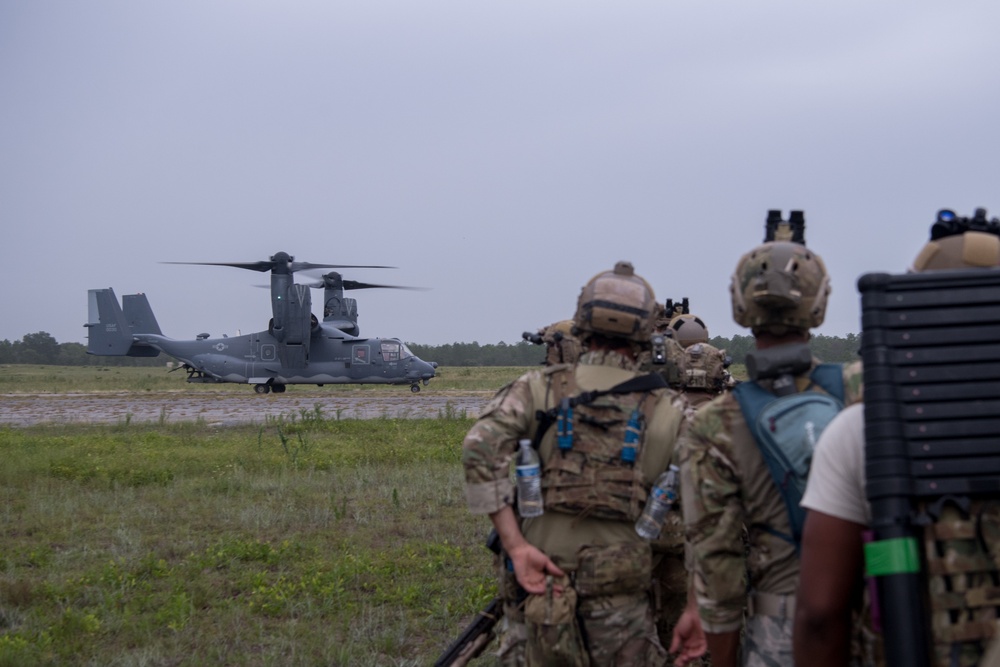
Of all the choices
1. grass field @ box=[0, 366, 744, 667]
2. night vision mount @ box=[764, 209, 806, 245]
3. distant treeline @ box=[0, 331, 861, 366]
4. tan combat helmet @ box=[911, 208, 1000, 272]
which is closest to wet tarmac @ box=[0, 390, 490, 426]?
grass field @ box=[0, 366, 744, 667]

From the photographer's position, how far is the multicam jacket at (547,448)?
3295 millimetres

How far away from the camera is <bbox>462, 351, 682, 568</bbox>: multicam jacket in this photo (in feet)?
10.8

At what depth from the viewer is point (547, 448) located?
3.37m

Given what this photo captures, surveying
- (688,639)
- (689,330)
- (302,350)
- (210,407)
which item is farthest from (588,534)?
(302,350)

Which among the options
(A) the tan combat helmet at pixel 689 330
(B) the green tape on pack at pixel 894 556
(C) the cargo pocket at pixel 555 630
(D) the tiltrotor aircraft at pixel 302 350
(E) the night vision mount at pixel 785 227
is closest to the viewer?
(B) the green tape on pack at pixel 894 556

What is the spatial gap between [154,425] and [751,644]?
735 inches

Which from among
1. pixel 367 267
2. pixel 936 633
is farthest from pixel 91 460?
pixel 367 267

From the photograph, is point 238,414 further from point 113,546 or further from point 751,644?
point 751,644

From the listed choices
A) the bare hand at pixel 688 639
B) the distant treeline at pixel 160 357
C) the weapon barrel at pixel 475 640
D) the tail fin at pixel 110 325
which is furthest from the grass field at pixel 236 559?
the distant treeline at pixel 160 357

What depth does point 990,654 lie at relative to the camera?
5.27ft

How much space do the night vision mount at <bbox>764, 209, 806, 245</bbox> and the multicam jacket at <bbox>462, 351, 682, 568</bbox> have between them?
78 centimetres

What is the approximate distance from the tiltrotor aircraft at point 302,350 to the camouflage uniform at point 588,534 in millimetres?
28289

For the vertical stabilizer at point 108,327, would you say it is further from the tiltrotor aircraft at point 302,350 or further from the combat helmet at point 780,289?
the combat helmet at point 780,289

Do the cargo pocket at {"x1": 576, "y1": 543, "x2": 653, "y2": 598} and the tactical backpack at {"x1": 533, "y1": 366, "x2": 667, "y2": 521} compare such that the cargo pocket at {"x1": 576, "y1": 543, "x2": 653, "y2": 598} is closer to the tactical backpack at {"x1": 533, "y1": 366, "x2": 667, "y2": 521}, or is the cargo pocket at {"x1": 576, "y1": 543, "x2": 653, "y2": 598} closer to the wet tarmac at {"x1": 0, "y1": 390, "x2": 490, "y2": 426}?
the tactical backpack at {"x1": 533, "y1": 366, "x2": 667, "y2": 521}
